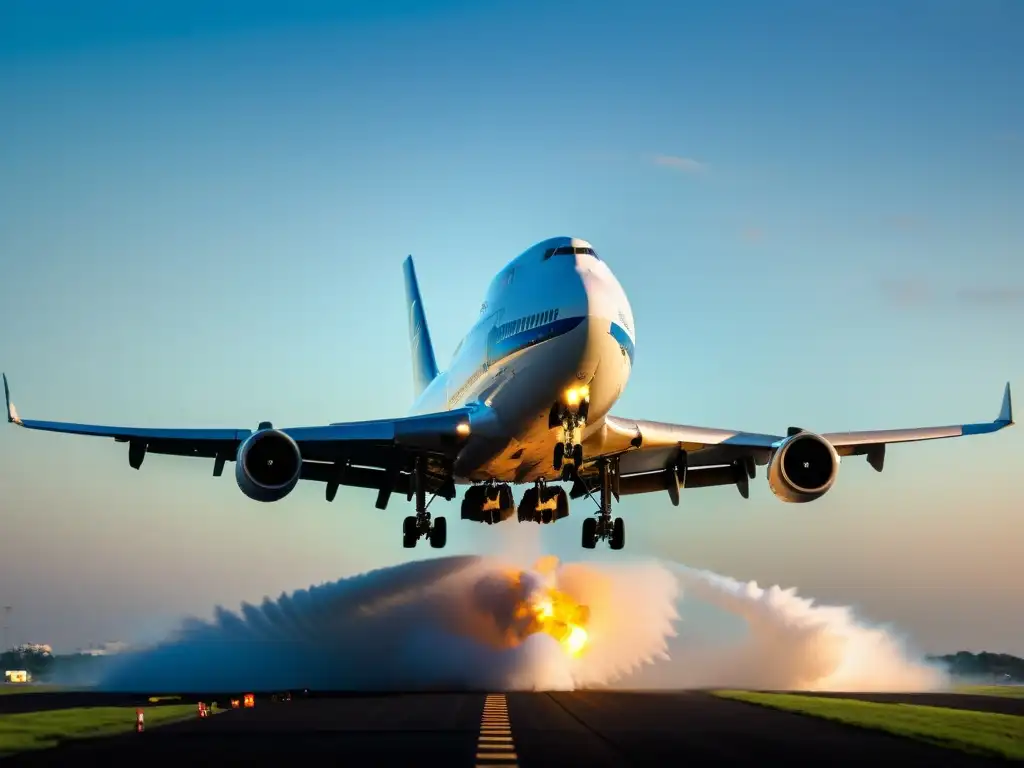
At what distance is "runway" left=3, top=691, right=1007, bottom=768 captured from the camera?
22.5m

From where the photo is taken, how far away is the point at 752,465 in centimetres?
4531

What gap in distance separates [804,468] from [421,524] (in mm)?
13936

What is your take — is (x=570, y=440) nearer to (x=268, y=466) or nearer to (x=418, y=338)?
(x=268, y=466)

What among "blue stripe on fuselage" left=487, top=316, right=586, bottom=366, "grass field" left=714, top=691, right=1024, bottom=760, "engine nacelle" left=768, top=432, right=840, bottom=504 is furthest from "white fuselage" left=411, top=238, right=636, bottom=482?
"grass field" left=714, top=691, right=1024, bottom=760

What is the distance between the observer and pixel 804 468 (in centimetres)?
4131

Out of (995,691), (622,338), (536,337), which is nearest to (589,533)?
(622,338)

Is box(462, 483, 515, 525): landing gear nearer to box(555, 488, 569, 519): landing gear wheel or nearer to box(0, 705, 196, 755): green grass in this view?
→ box(555, 488, 569, 519): landing gear wheel

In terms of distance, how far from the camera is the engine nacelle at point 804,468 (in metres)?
40.9

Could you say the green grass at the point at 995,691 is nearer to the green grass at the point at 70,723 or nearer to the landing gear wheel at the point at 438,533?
the landing gear wheel at the point at 438,533

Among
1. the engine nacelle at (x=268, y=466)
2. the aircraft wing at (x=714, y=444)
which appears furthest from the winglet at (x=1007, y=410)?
the engine nacelle at (x=268, y=466)

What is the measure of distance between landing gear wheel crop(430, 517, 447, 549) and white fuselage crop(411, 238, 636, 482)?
20.8 feet

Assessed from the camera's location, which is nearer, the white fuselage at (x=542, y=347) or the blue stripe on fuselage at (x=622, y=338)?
the white fuselage at (x=542, y=347)

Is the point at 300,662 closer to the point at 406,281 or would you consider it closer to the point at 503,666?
the point at 503,666

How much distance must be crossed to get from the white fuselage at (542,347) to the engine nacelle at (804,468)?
701 centimetres
